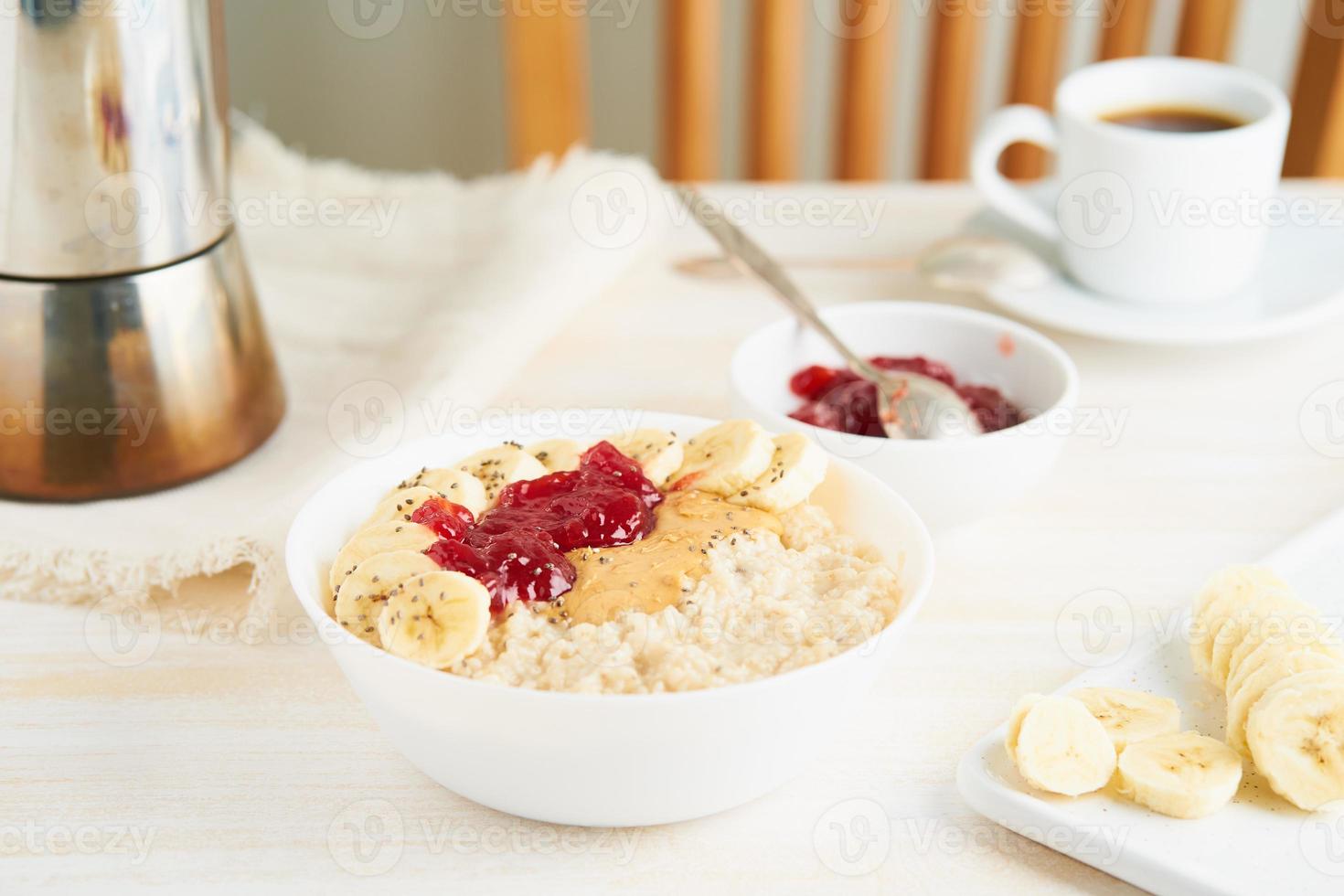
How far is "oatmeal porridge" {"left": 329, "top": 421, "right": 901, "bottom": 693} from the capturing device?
74 cm

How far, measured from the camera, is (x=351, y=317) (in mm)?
1409

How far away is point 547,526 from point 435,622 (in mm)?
146

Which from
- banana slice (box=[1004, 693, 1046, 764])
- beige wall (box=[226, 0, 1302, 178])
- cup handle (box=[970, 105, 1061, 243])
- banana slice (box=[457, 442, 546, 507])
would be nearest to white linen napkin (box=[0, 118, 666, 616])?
banana slice (box=[457, 442, 546, 507])

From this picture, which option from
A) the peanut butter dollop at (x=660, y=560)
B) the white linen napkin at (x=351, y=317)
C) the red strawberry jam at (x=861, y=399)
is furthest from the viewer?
the red strawberry jam at (x=861, y=399)

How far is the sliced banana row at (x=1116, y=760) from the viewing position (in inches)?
29.4

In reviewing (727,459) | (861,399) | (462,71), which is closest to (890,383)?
(861,399)

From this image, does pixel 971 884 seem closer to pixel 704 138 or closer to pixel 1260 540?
pixel 1260 540

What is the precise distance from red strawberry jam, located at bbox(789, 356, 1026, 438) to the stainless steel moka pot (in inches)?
18.6

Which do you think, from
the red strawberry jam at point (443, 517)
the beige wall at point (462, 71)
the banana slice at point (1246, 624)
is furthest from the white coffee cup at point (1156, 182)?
the beige wall at point (462, 71)

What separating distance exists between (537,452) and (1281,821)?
523 millimetres

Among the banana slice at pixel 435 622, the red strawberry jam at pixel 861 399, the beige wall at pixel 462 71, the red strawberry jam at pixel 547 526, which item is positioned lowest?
the beige wall at pixel 462 71

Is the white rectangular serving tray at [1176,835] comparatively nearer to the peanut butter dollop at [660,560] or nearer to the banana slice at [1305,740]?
Answer: the banana slice at [1305,740]

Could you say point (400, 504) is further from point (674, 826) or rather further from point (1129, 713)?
point (1129, 713)

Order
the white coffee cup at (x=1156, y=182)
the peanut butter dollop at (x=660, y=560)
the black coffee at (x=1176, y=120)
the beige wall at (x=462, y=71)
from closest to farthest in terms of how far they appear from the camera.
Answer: the peanut butter dollop at (x=660, y=560)
the white coffee cup at (x=1156, y=182)
the black coffee at (x=1176, y=120)
the beige wall at (x=462, y=71)
